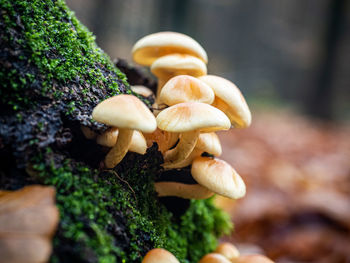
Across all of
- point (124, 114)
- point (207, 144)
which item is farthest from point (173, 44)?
point (124, 114)

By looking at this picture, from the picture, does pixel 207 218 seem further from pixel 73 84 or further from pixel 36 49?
pixel 36 49

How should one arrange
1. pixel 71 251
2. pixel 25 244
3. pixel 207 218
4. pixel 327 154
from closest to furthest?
pixel 25 244
pixel 71 251
pixel 207 218
pixel 327 154

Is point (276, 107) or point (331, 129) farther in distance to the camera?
point (276, 107)

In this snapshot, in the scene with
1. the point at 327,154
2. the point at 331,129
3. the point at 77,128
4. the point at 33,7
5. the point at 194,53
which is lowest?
the point at 77,128

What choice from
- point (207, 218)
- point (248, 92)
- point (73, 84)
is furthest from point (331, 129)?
point (248, 92)

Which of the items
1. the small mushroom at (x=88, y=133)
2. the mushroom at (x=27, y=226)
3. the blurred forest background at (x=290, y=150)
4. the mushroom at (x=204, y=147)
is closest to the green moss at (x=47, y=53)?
the small mushroom at (x=88, y=133)

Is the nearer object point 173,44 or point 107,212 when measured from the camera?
point 107,212

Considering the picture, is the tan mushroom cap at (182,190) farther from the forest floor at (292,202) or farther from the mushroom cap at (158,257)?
the forest floor at (292,202)

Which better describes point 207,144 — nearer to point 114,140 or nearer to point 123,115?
point 114,140
